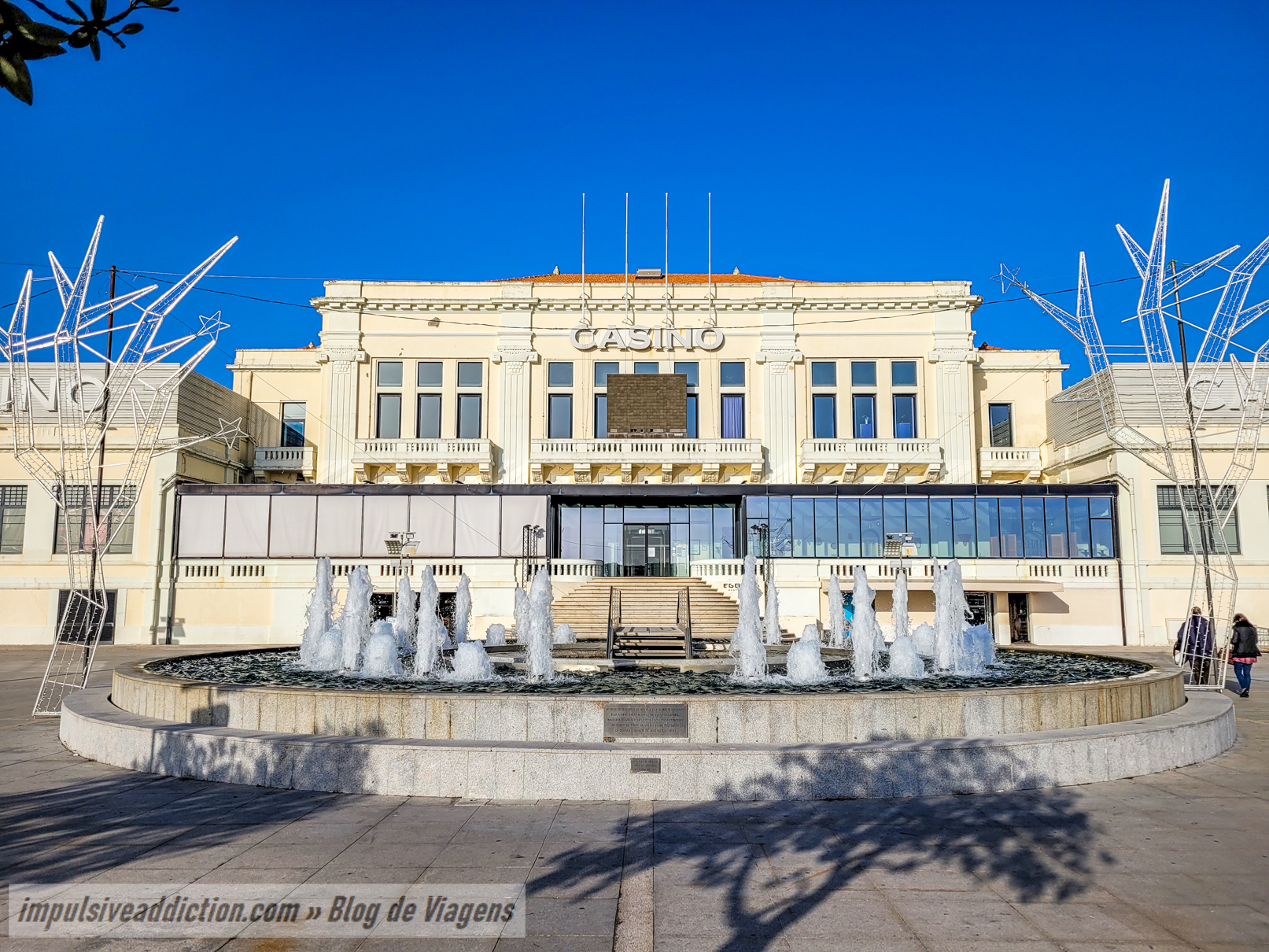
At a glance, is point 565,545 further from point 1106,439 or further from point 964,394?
point 1106,439

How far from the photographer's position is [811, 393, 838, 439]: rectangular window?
42000 millimetres

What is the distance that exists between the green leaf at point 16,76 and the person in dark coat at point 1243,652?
2041 cm

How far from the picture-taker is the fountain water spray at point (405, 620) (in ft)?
72.7

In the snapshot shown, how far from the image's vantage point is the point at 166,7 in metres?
2.62

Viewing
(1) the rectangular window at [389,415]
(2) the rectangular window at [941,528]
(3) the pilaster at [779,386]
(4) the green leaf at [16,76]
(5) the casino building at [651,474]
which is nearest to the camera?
(4) the green leaf at [16,76]

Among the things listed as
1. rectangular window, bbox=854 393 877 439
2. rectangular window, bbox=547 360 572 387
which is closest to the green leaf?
rectangular window, bbox=547 360 572 387

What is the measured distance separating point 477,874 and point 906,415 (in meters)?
39.2

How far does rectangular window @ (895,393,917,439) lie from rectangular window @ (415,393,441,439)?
21.8 meters

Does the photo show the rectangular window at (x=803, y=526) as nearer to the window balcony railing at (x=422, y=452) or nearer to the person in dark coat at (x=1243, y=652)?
the window balcony railing at (x=422, y=452)

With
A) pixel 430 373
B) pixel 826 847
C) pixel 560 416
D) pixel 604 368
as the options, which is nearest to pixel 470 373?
pixel 430 373

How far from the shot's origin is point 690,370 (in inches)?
1676

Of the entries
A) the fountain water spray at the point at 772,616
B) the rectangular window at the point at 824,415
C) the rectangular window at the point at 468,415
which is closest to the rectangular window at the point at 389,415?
the rectangular window at the point at 468,415

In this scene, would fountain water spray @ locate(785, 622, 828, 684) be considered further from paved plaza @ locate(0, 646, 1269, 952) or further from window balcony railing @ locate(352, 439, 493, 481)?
window balcony railing @ locate(352, 439, 493, 481)

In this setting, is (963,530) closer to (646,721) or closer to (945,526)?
(945,526)
